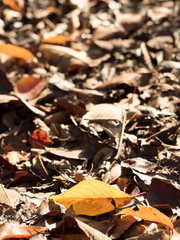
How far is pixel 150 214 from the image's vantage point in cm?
113

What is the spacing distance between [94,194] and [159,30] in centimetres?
151

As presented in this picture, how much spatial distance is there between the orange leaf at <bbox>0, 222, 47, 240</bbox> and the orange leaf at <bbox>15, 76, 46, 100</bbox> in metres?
0.80

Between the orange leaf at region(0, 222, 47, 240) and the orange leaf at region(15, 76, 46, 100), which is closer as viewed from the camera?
the orange leaf at region(0, 222, 47, 240)

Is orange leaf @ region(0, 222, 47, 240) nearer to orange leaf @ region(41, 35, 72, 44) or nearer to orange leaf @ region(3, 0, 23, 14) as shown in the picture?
orange leaf @ region(41, 35, 72, 44)

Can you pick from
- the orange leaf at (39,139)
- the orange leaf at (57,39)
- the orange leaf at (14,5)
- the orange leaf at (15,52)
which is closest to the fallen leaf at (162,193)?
→ the orange leaf at (39,139)

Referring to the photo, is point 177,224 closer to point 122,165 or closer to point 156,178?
point 156,178

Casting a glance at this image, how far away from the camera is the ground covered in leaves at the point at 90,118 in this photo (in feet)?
3.88

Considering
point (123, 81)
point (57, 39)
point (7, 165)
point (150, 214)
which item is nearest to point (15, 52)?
point (57, 39)

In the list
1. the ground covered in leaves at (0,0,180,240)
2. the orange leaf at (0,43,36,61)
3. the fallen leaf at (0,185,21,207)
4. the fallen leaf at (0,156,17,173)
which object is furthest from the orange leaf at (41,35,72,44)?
the fallen leaf at (0,185,21,207)

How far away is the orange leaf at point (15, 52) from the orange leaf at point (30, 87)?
0.23 m

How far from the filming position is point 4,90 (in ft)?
5.88

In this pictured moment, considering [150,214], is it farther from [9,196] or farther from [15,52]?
[15,52]

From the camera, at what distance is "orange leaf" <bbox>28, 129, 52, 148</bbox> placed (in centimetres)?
156

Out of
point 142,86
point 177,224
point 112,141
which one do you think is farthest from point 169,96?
point 177,224
